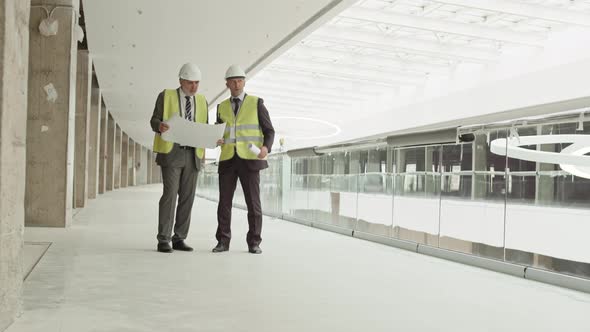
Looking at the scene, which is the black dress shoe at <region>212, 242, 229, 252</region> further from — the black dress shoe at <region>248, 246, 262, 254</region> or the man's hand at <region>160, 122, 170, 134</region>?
the man's hand at <region>160, 122, 170, 134</region>

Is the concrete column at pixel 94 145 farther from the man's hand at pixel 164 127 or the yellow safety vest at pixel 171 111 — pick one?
the man's hand at pixel 164 127

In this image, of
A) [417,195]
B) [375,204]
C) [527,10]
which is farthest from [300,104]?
[417,195]

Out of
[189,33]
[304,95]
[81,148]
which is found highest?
[304,95]

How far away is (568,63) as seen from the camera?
72.8 ft

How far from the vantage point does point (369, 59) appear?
2620 centimetres

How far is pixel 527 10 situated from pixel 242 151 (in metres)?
14.5

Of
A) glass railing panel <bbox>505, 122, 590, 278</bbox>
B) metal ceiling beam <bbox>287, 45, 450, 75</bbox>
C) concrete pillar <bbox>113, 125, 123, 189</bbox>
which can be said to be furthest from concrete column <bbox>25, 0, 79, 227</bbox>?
concrete pillar <bbox>113, 125, 123, 189</bbox>

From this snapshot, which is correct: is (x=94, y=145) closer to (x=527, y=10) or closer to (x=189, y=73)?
(x=527, y=10)

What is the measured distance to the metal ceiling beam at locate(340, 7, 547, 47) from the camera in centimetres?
1850

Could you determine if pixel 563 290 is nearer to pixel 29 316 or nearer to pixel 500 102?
pixel 29 316

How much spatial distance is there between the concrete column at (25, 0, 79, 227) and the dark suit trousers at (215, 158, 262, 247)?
350 centimetres

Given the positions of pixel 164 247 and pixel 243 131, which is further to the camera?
pixel 243 131

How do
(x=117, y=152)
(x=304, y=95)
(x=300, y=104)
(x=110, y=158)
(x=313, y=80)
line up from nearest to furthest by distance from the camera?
1. (x=110, y=158)
2. (x=313, y=80)
3. (x=304, y=95)
4. (x=117, y=152)
5. (x=300, y=104)

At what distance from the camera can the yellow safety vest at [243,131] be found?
5.90 metres
